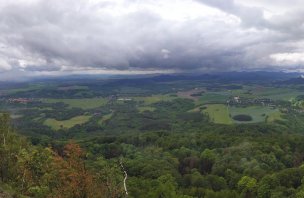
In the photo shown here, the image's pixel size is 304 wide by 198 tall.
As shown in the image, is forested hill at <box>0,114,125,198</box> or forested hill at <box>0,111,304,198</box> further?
forested hill at <box>0,111,304,198</box>

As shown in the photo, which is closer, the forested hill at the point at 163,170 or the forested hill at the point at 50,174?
the forested hill at the point at 50,174

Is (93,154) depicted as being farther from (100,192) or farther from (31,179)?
(100,192)

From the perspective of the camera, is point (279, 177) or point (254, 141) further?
point (254, 141)

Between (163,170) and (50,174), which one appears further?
(163,170)

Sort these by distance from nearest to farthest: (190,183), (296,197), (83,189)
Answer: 1. (83,189)
2. (296,197)
3. (190,183)

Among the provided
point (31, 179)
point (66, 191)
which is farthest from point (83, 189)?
point (31, 179)

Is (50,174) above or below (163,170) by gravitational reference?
above

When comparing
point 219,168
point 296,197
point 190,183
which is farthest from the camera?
point 219,168

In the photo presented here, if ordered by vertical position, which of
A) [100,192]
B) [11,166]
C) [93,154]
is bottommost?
[93,154]
